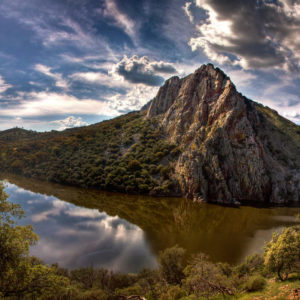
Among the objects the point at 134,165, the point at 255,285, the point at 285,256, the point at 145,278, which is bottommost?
the point at 145,278

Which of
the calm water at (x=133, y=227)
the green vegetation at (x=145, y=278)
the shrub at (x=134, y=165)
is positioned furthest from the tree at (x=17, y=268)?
the shrub at (x=134, y=165)

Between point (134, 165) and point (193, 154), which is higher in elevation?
point (193, 154)

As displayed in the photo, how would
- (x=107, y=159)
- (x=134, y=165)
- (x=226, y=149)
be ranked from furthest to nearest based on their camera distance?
(x=107, y=159) < (x=134, y=165) < (x=226, y=149)

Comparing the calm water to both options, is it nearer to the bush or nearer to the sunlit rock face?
the sunlit rock face

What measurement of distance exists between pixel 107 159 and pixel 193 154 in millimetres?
26663

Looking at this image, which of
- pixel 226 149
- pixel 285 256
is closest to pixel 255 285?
pixel 285 256

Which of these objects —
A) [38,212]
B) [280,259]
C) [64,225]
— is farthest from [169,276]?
[38,212]

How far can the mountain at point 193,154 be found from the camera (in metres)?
47.3

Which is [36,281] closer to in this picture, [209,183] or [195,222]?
[195,222]

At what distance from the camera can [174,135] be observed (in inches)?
2512

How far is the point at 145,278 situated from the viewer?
15312mm

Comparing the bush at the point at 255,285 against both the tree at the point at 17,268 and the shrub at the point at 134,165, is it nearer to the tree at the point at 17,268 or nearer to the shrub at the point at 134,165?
the tree at the point at 17,268

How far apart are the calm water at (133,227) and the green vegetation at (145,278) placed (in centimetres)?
395

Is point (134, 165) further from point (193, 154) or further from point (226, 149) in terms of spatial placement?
point (226, 149)
